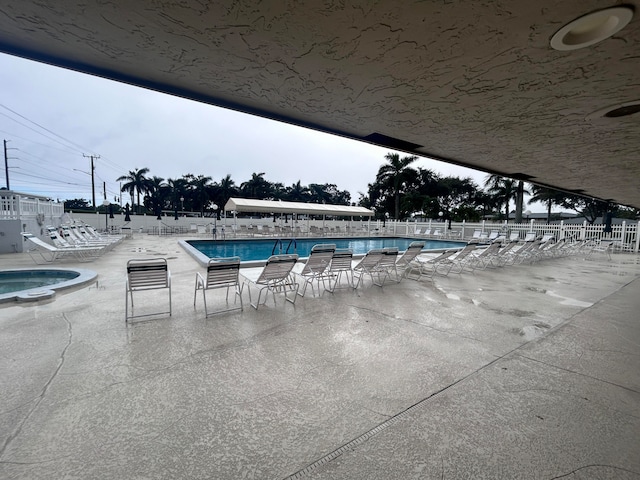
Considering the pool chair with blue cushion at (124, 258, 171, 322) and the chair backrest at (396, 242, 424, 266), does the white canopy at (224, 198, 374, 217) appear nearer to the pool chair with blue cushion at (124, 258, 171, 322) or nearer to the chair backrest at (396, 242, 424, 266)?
the chair backrest at (396, 242, 424, 266)

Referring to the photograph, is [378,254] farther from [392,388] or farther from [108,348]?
[108,348]

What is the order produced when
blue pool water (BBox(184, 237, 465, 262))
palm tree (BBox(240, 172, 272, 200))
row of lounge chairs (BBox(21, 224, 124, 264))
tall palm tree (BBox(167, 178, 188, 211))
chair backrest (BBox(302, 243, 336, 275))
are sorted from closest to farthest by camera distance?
chair backrest (BBox(302, 243, 336, 275)) < row of lounge chairs (BBox(21, 224, 124, 264)) < blue pool water (BBox(184, 237, 465, 262)) < palm tree (BBox(240, 172, 272, 200)) < tall palm tree (BBox(167, 178, 188, 211))

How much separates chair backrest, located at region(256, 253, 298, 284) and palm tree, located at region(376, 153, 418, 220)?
28935 millimetres

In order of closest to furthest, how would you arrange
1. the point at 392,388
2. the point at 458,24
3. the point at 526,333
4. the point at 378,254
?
the point at 458,24 → the point at 392,388 → the point at 526,333 → the point at 378,254

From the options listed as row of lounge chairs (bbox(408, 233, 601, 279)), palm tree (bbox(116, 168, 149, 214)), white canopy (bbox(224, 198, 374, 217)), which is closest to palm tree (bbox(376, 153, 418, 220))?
white canopy (bbox(224, 198, 374, 217))

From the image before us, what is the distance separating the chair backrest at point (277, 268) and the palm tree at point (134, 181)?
149 ft

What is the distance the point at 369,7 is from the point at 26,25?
221cm

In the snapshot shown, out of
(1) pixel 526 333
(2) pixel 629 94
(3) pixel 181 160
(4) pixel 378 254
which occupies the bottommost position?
(1) pixel 526 333

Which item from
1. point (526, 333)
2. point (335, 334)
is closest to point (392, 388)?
point (335, 334)

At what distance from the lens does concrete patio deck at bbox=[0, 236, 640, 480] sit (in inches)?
63.2

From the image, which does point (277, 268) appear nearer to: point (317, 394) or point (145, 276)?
point (145, 276)

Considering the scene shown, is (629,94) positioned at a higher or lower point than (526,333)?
higher

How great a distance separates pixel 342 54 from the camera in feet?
7.05

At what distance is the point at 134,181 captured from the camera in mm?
41156
